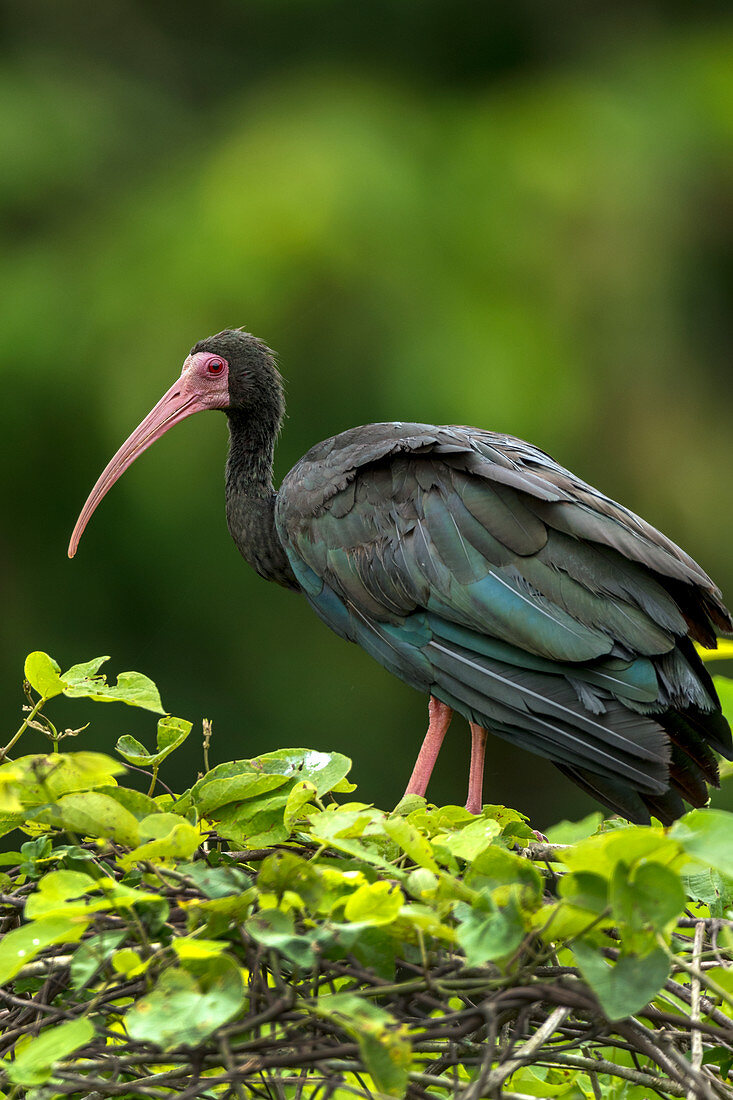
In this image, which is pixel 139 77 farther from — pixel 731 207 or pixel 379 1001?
pixel 379 1001

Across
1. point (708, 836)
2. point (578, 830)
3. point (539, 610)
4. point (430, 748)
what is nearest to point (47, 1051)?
point (708, 836)

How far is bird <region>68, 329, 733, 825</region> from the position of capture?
2.68 metres

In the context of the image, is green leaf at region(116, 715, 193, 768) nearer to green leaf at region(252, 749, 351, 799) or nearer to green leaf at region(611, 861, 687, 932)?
green leaf at region(252, 749, 351, 799)

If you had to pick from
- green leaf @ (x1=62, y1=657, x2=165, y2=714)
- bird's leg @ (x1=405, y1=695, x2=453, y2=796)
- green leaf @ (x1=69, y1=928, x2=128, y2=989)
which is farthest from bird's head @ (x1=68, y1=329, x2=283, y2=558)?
green leaf @ (x1=69, y1=928, x2=128, y2=989)

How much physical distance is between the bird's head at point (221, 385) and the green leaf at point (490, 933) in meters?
2.60

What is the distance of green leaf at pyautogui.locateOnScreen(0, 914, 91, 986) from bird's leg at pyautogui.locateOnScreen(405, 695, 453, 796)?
1763 millimetres

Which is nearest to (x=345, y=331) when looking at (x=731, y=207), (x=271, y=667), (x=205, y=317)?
(x=205, y=317)

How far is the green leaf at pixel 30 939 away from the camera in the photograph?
138 cm

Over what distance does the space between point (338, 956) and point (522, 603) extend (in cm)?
139

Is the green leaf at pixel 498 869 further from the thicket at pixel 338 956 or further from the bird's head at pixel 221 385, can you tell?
the bird's head at pixel 221 385

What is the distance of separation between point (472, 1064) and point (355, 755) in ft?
18.0

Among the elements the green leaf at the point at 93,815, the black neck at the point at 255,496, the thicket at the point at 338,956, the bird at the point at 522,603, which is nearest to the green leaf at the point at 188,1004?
the thicket at the point at 338,956

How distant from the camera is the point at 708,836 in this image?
4.30ft

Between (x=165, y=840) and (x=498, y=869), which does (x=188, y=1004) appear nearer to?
(x=165, y=840)
